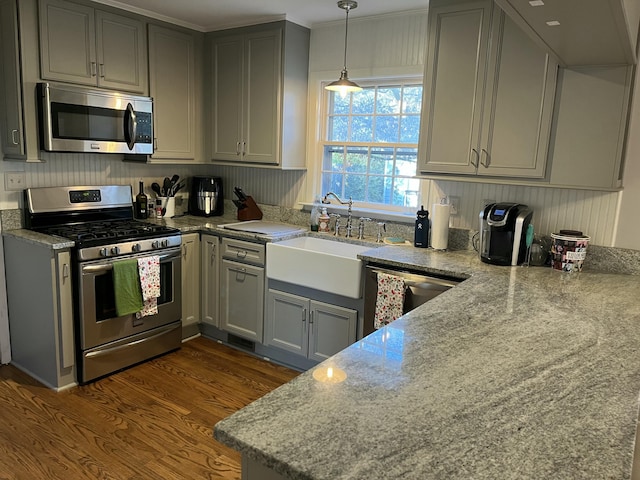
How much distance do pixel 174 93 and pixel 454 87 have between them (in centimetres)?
219

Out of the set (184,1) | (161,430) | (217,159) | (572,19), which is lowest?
(161,430)

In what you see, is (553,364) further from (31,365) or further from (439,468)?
(31,365)

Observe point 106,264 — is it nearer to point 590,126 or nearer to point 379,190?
point 379,190

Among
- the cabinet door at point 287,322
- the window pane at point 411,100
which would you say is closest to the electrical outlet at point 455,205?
the window pane at point 411,100

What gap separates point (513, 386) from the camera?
1.27 m

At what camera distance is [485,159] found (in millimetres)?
2770

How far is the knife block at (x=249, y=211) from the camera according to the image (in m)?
4.03

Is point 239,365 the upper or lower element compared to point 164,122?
lower

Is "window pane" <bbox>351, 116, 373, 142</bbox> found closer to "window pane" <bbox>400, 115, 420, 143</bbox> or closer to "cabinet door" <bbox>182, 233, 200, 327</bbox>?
"window pane" <bbox>400, 115, 420, 143</bbox>

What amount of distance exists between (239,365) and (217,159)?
1.70 meters

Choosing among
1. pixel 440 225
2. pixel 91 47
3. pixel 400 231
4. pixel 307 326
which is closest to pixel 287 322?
pixel 307 326

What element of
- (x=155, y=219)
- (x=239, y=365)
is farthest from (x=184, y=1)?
(x=239, y=365)

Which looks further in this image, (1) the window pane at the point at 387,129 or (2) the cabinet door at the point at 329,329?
(1) the window pane at the point at 387,129

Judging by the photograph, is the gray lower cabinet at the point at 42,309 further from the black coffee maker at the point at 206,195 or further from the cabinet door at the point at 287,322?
the black coffee maker at the point at 206,195
